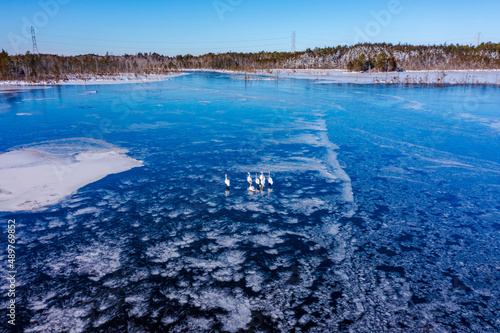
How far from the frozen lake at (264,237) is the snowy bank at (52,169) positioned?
14cm

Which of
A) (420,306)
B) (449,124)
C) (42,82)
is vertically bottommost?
(420,306)

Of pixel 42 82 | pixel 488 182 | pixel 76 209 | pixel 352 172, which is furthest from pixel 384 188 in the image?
pixel 42 82

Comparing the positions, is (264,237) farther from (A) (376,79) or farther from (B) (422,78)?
(B) (422,78)

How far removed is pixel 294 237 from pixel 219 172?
471 cm

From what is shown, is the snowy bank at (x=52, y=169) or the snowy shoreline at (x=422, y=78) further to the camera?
the snowy shoreline at (x=422, y=78)

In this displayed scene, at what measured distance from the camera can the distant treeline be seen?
2338 inches

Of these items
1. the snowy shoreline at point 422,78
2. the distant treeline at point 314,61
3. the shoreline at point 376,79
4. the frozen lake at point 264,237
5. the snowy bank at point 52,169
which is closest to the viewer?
the frozen lake at point 264,237

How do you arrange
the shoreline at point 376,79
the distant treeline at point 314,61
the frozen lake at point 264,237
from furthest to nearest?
1. the distant treeline at point 314,61
2. the shoreline at point 376,79
3. the frozen lake at point 264,237

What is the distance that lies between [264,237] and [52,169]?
8.28 meters

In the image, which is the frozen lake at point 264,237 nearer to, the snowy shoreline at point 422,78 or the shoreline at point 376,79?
the shoreline at point 376,79

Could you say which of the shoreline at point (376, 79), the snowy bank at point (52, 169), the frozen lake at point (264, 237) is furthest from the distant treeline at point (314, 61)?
the frozen lake at point (264, 237)

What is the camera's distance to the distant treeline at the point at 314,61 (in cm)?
5938

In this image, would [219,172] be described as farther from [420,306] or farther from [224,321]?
[420,306]

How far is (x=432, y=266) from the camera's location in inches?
235
